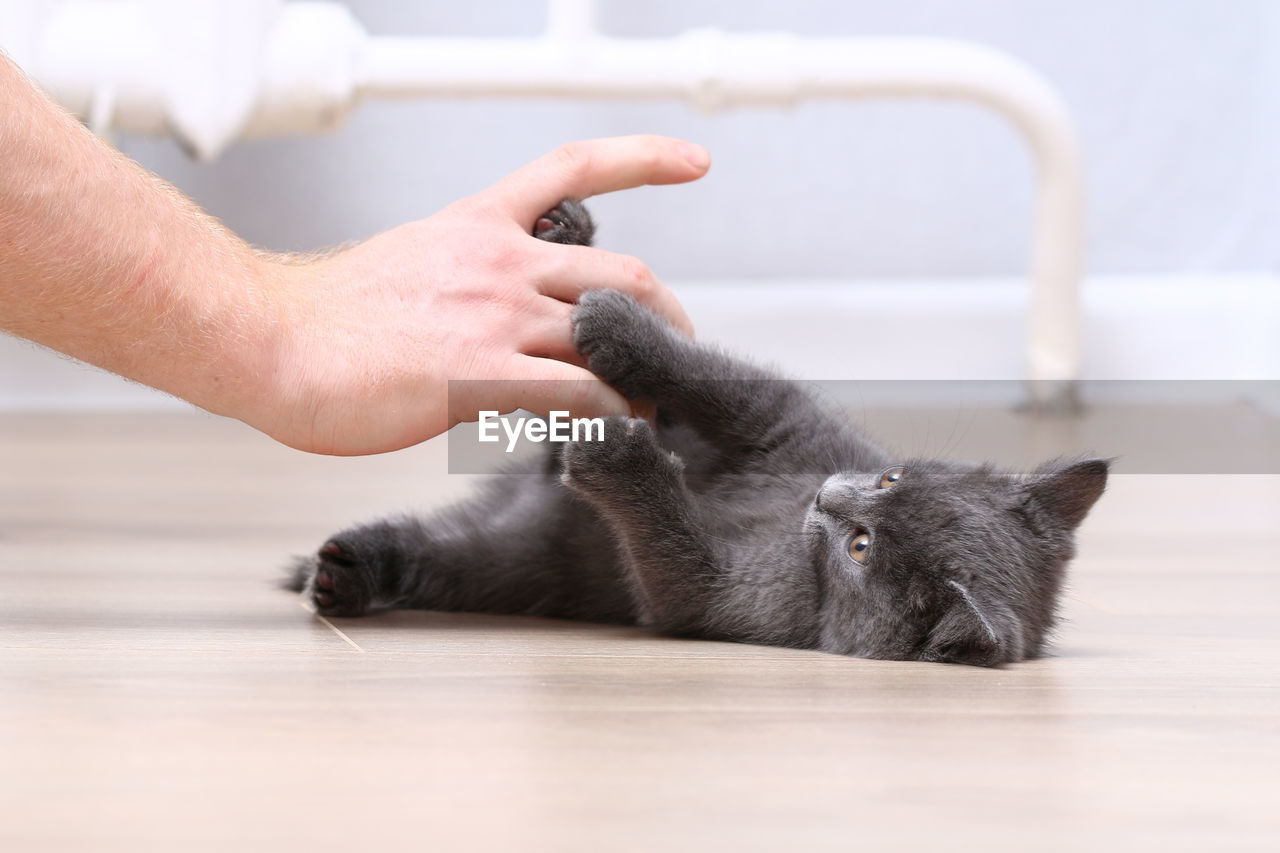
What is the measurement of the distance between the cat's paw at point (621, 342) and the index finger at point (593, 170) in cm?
15

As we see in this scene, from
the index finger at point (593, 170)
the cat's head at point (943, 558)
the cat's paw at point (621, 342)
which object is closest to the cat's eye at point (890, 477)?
the cat's head at point (943, 558)

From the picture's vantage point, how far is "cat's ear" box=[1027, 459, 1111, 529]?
1.17m

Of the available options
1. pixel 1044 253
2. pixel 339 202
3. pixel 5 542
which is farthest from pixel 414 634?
pixel 339 202

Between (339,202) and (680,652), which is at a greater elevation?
(339,202)

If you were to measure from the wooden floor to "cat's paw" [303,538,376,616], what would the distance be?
0.03m

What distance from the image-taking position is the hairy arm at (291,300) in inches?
42.7

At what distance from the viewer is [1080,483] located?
1.17 meters

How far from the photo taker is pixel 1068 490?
1.17m

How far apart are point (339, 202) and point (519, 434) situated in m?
2.11

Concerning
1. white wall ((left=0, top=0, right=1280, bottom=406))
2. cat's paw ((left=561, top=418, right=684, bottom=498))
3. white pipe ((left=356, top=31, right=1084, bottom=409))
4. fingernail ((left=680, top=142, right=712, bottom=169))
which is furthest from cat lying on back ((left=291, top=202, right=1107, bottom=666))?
white wall ((left=0, top=0, right=1280, bottom=406))

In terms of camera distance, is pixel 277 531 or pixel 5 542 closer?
pixel 5 542

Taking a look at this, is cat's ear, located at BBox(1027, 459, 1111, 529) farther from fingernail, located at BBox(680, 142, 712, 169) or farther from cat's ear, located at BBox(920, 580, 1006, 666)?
fingernail, located at BBox(680, 142, 712, 169)

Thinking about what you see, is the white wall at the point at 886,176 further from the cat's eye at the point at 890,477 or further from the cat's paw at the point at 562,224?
the cat's eye at the point at 890,477

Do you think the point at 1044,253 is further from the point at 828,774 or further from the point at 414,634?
the point at 828,774
